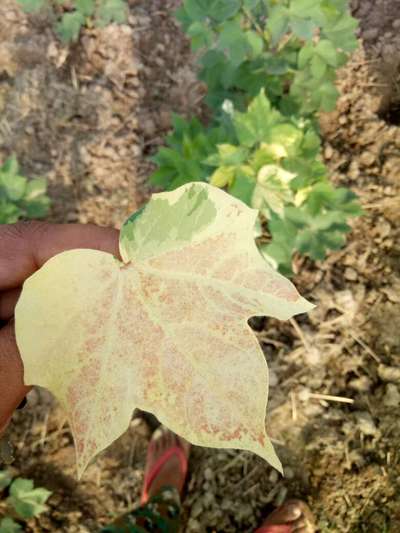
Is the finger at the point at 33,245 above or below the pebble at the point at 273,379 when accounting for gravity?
above

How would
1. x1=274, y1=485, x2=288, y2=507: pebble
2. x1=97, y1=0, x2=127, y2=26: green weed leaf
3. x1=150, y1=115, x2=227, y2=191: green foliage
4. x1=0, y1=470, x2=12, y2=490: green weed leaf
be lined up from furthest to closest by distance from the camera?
x1=97, y1=0, x2=127, y2=26: green weed leaf → x1=0, y1=470, x2=12, y2=490: green weed leaf → x1=274, y1=485, x2=288, y2=507: pebble → x1=150, y1=115, x2=227, y2=191: green foliage

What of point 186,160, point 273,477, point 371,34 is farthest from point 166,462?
point 371,34

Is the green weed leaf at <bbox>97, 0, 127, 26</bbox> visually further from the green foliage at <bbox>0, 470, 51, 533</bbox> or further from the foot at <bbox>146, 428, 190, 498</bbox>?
the green foliage at <bbox>0, 470, 51, 533</bbox>

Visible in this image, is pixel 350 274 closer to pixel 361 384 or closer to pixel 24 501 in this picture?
pixel 361 384

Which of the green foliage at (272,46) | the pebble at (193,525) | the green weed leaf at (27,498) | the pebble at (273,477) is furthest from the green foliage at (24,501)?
the green foliage at (272,46)

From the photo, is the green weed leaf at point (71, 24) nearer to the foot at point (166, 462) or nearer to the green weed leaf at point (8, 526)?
the foot at point (166, 462)

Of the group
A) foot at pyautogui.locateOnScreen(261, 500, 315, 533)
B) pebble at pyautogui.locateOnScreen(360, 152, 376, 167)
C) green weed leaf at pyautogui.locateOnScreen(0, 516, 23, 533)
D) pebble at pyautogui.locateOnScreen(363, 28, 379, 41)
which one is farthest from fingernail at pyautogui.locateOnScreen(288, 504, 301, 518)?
pebble at pyautogui.locateOnScreen(363, 28, 379, 41)
